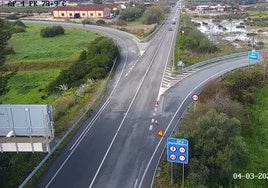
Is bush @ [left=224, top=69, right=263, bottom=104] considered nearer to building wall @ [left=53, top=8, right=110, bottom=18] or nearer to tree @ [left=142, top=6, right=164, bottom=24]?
tree @ [left=142, top=6, right=164, bottom=24]

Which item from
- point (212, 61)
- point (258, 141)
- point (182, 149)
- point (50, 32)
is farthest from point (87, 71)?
point (50, 32)

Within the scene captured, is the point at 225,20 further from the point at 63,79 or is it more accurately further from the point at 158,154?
the point at 158,154

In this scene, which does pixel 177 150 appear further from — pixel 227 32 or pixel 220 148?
pixel 227 32

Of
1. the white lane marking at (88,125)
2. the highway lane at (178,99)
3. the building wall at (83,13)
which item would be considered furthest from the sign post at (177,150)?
the building wall at (83,13)

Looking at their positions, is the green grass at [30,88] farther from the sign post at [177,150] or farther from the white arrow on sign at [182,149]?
the white arrow on sign at [182,149]

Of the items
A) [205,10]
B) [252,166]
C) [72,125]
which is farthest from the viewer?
[205,10]

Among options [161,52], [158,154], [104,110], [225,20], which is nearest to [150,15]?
[225,20]
